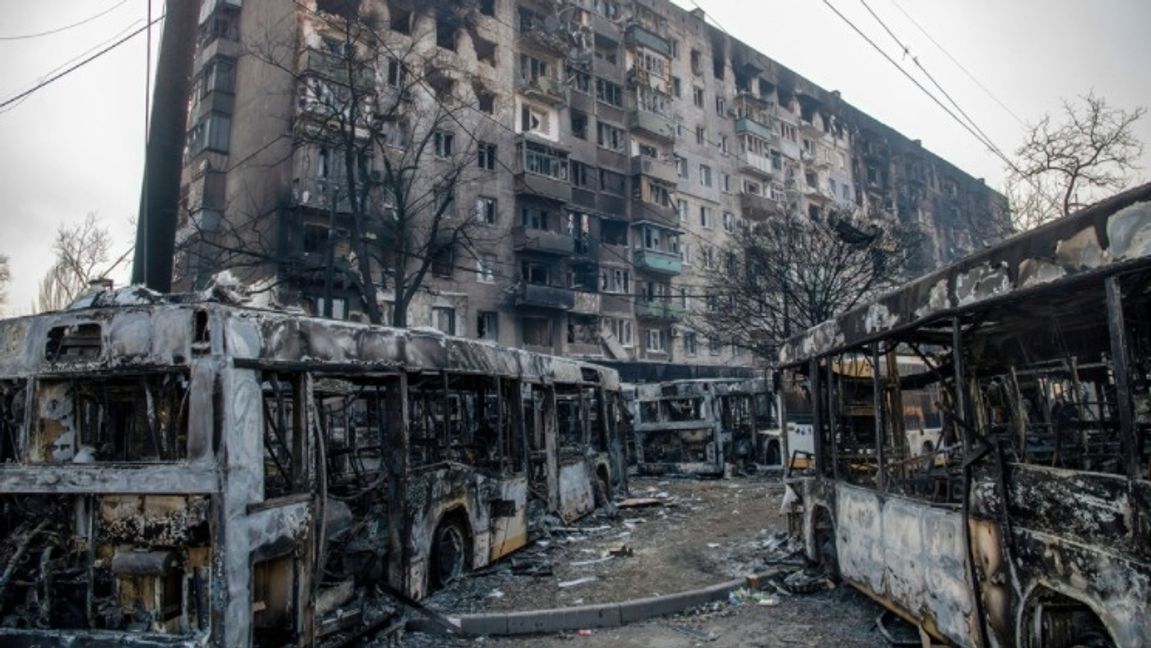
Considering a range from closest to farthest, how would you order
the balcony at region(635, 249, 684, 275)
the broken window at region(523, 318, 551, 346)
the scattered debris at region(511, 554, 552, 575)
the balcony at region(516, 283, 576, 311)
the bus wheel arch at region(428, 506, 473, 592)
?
the bus wheel arch at region(428, 506, 473, 592) < the scattered debris at region(511, 554, 552, 575) < the balcony at region(516, 283, 576, 311) < the broken window at region(523, 318, 551, 346) < the balcony at region(635, 249, 684, 275)

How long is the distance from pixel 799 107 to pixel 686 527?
47957 millimetres

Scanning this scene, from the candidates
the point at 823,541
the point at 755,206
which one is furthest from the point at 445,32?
the point at 823,541

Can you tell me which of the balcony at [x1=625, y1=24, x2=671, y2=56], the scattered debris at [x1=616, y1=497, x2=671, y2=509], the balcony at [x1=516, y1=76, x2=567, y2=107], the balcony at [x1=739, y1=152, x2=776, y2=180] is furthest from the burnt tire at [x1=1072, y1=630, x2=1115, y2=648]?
the balcony at [x1=739, y1=152, x2=776, y2=180]

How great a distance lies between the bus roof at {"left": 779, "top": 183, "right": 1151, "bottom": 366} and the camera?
11.3 ft

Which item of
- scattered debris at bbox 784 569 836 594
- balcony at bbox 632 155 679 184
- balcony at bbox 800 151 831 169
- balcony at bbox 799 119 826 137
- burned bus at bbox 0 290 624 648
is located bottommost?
scattered debris at bbox 784 569 836 594

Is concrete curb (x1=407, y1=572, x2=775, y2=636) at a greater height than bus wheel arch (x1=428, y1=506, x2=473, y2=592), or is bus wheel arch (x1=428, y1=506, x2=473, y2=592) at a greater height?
bus wheel arch (x1=428, y1=506, x2=473, y2=592)

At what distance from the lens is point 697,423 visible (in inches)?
854

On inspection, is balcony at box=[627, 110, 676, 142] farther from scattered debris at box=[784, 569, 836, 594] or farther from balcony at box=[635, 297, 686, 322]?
scattered debris at box=[784, 569, 836, 594]

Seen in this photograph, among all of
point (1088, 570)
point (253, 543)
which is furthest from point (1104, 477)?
point (253, 543)

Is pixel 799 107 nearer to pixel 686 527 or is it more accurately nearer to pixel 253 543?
pixel 686 527

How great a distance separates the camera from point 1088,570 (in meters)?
3.73

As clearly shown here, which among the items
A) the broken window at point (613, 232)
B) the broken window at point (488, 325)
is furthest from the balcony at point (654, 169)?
the broken window at point (488, 325)

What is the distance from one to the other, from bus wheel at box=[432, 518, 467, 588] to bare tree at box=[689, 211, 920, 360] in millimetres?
18833

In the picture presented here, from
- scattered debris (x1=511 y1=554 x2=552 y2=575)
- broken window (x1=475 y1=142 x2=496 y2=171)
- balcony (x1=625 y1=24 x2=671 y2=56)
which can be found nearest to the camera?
scattered debris (x1=511 y1=554 x2=552 y2=575)
